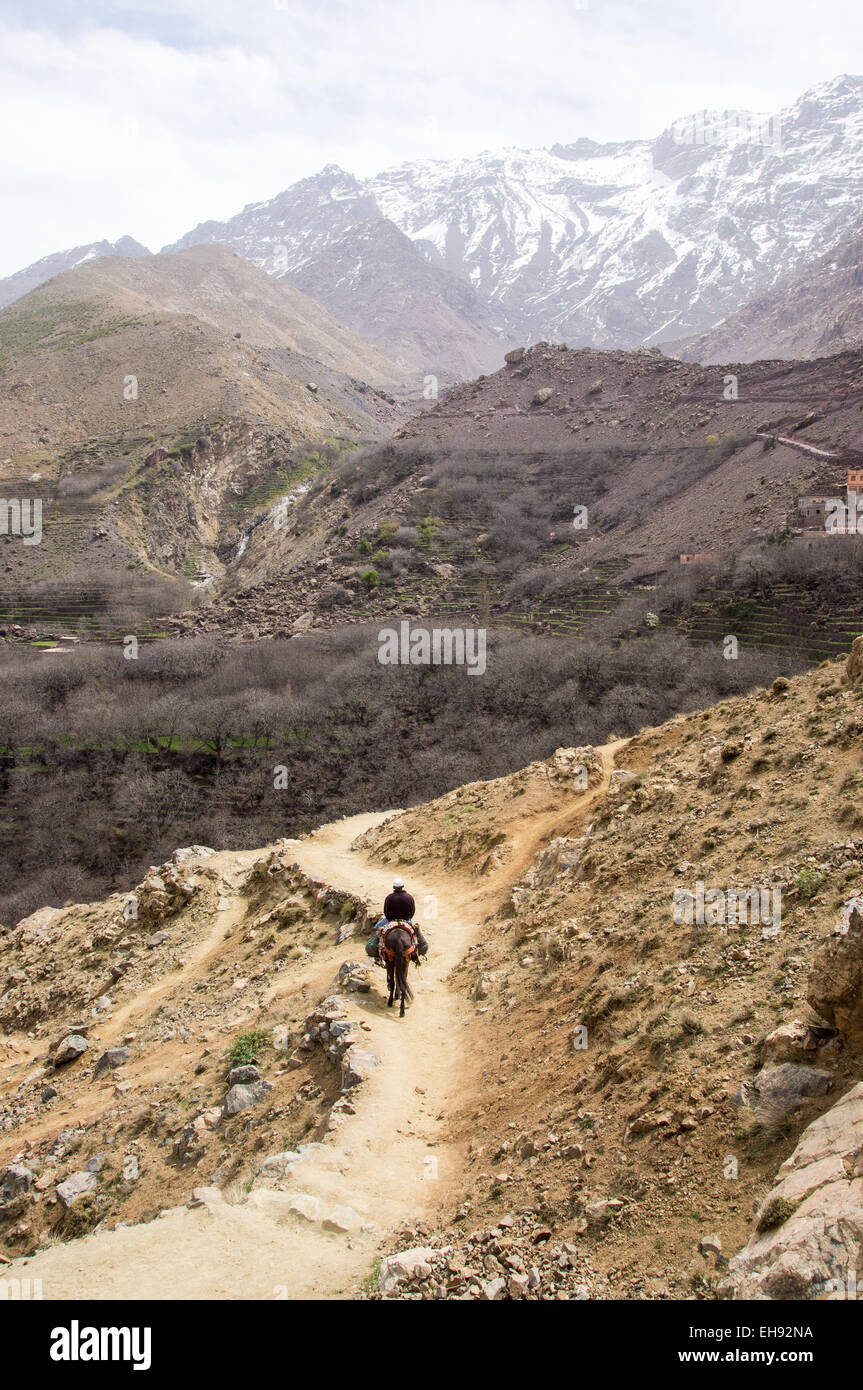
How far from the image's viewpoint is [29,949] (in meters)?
16.1

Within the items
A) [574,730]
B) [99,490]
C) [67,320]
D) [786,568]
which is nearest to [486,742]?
[574,730]

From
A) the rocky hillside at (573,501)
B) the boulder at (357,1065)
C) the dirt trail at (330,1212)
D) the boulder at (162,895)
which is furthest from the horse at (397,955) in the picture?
the rocky hillside at (573,501)

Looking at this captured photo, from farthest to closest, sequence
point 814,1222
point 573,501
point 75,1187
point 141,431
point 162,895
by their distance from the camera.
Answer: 1. point 141,431
2. point 573,501
3. point 162,895
4. point 75,1187
5. point 814,1222

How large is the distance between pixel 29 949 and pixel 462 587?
31914mm

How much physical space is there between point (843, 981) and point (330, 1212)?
11.3ft

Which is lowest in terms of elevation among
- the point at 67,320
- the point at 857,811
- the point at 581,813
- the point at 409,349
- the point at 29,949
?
the point at 29,949

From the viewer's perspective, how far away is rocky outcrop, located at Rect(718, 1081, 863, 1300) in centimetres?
351

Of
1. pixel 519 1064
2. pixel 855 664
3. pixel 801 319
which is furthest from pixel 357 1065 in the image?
pixel 801 319

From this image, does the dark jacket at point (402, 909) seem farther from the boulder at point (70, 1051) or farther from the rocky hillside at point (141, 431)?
the rocky hillside at point (141, 431)

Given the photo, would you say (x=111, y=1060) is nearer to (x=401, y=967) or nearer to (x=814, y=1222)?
(x=401, y=967)

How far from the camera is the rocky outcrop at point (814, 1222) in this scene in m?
3.51

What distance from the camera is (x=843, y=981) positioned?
4.67 meters

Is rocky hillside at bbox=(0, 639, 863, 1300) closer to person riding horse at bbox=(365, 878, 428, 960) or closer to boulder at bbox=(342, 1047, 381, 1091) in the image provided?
boulder at bbox=(342, 1047, 381, 1091)

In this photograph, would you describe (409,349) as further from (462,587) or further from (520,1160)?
(520,1160)
